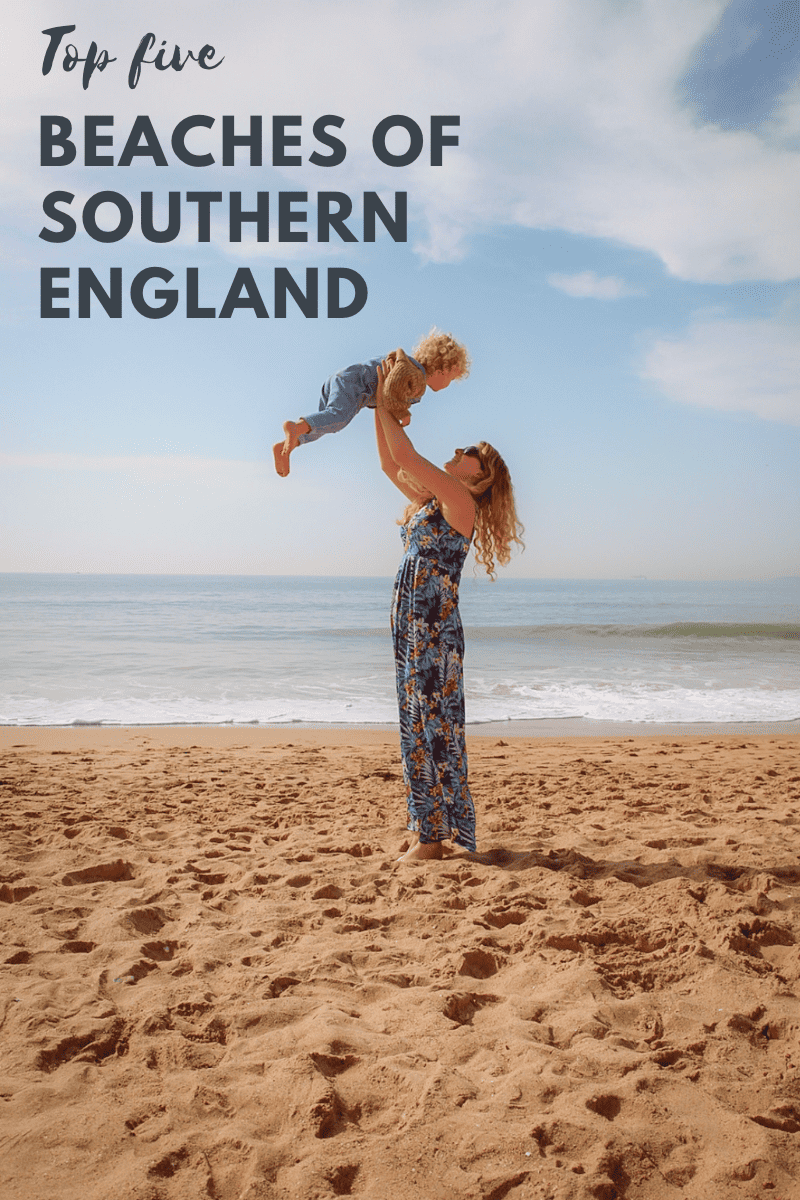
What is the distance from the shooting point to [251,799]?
17.4 feet

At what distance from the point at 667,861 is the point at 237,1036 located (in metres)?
2.32

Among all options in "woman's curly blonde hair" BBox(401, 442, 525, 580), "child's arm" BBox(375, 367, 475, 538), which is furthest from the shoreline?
"child's arm" BBox(375, 367, 475, 538)

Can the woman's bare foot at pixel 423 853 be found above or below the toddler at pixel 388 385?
below

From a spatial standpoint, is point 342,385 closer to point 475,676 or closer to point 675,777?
point 675,777

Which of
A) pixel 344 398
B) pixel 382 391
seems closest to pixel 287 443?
pixel 344 398

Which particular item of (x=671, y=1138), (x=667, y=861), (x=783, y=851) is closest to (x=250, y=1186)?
(x=671, y=1138)

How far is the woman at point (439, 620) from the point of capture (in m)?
3.72

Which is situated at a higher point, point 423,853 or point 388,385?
point 388,385

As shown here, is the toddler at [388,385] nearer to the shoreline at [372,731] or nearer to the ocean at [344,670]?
the shoreline at [372,731]

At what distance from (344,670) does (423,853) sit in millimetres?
10352

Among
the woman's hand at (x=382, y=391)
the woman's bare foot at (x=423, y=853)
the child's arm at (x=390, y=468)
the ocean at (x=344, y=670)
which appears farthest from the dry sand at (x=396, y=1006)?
the ocean at (x=344, y=670)

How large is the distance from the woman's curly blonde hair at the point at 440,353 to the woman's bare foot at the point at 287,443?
68 cm

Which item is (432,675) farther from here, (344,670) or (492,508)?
(344,670)

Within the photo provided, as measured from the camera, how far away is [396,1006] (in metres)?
2.56
